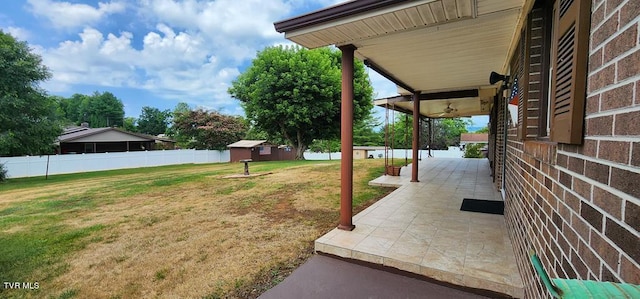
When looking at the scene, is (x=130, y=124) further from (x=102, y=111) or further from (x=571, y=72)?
(x=571, y=72)

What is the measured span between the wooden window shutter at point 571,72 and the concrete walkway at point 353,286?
168 centimetres

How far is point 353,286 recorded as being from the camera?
98.6 inches

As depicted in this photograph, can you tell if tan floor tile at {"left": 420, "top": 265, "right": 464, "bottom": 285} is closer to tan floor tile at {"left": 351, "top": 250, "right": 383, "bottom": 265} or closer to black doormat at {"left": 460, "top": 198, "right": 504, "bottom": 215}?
tan floor tile at {"left": 351, "top": 250, "right": 383, "bottom": 265}

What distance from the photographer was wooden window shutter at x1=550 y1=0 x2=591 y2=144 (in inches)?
40.1

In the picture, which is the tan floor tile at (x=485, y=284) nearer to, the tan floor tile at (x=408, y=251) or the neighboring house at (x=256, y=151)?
the tan floor tile at (x=408, y=251)

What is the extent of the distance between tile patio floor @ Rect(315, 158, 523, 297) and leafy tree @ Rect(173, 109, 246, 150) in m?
21.3

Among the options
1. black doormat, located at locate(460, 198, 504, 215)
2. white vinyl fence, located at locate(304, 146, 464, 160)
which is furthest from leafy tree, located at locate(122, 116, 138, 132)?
black doormat, located at locate(460, 198, 504, 215)

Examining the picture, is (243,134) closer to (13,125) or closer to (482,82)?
(13,125)

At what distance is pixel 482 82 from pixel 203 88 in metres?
50.6

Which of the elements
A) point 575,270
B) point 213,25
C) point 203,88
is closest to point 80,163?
point 213,25

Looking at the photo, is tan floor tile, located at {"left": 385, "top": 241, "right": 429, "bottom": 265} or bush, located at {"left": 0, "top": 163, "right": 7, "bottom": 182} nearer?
tan floor tile, located at {"left": 385, "top": 241, "right": 429, "bottom": 265}

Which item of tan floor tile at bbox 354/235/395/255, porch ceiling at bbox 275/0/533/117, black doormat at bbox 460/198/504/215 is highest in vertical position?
porch ceiling at bbox 275/0/533/117

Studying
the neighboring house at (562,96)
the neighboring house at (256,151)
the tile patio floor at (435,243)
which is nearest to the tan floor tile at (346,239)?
the tile patio floor at (435,243)

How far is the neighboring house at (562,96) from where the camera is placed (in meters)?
0.74
